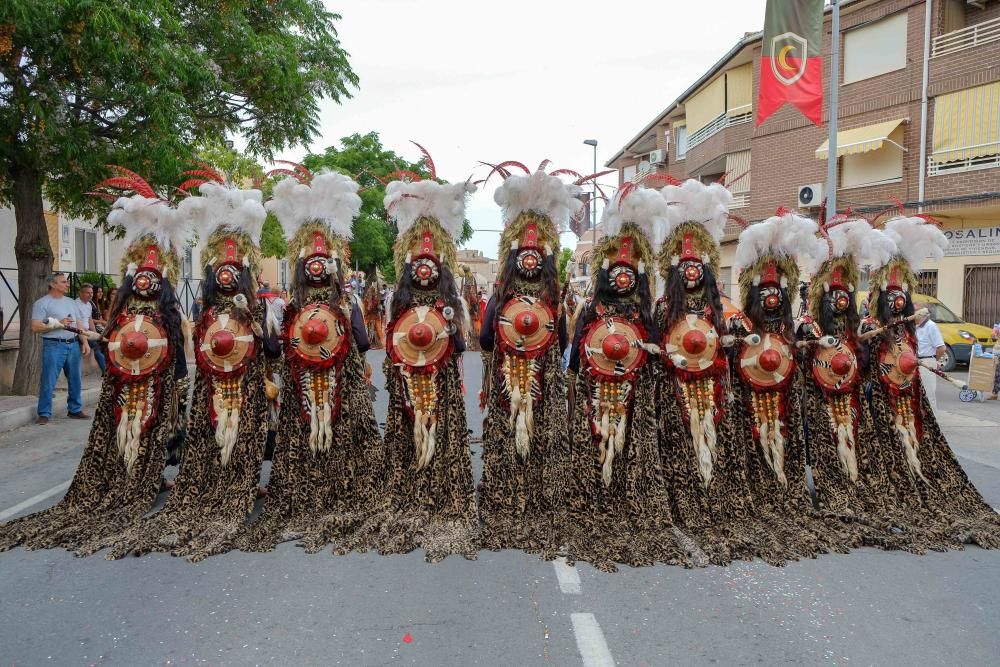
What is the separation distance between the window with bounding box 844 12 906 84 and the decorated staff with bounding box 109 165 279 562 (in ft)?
59.1

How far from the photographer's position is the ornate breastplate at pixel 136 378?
4984 millimetres

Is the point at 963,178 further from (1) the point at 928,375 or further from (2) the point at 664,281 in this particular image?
(2) the point at 664,281

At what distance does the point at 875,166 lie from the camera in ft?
59.5

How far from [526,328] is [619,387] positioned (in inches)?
29.2

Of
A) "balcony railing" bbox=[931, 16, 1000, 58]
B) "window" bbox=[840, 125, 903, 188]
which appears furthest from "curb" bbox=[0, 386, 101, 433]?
"balcony railing" bbox=[931, 16, 1000, 58]

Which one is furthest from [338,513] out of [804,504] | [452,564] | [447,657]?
[804,504]

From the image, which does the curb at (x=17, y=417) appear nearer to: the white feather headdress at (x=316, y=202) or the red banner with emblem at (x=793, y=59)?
the white feather headdress at (x=316, y=202)

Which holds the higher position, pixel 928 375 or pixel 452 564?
pixel 928 375

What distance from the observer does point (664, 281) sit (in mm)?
5035

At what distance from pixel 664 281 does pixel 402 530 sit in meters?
2.46

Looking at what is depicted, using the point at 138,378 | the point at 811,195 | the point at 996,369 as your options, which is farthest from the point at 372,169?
the point at 138,378

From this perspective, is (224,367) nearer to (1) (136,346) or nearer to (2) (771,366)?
(1) (136,346)

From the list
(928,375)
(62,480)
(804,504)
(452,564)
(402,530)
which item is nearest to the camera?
(452,564)

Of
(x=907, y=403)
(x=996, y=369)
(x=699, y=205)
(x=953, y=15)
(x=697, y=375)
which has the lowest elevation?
(x=996, y=369)
